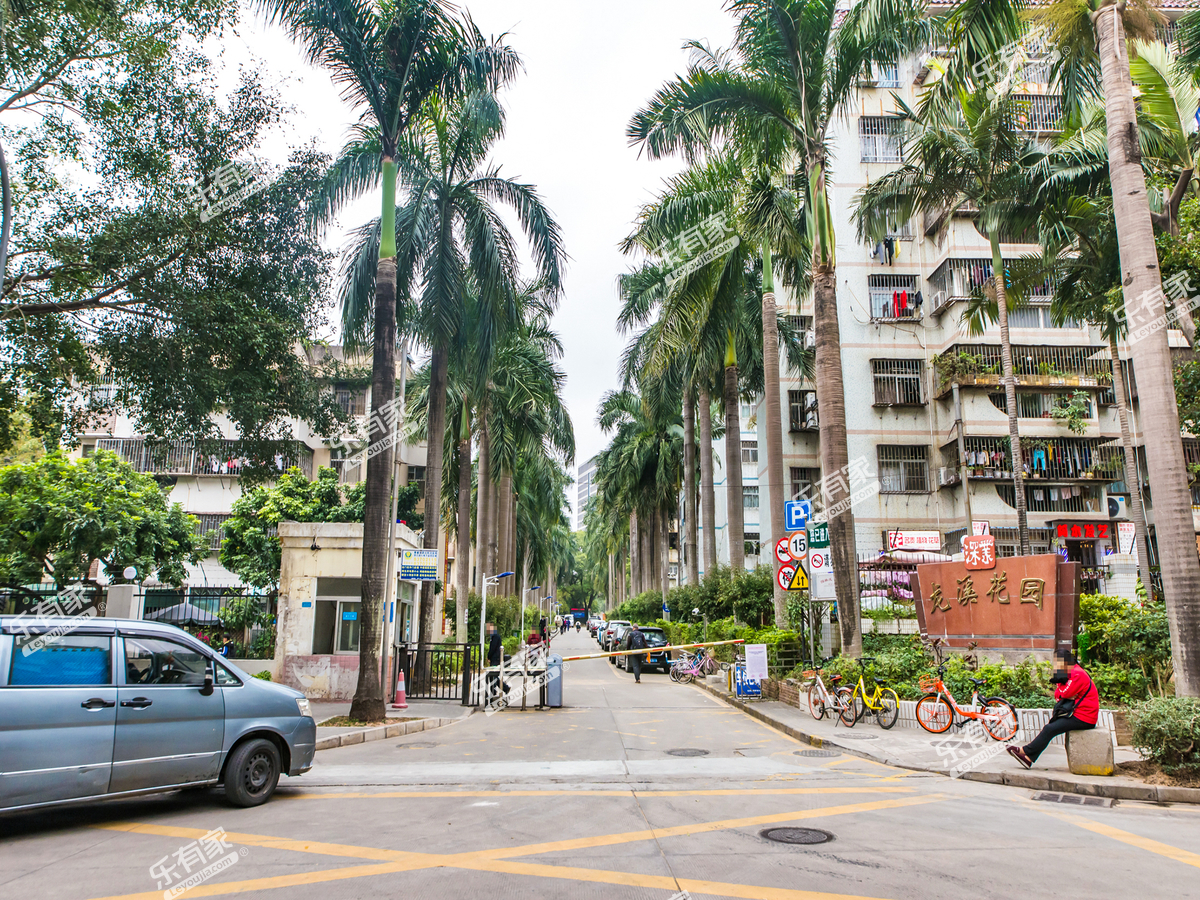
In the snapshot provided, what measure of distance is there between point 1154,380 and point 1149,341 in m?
0.54

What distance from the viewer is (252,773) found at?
8.45m

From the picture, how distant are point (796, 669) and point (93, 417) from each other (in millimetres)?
15773

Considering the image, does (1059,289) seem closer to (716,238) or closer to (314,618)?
(716,238)

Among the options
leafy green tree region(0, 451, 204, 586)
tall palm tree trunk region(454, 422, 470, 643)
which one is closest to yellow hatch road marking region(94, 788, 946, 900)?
tall palm tree trunk region(454, 422, 470, 643)

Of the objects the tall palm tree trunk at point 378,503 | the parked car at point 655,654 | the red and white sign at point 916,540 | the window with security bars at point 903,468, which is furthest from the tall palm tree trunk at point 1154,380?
the window with security bars at point 903,468

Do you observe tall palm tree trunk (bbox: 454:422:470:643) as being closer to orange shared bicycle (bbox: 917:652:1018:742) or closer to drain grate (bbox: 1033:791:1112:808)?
orange shared bicycle (bbox: 917:652:1018:742)

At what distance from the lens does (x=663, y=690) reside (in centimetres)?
2416

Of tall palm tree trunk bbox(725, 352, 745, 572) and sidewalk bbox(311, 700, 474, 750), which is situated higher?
tall palm tree trunk bbox(725, 352, 745, 572)

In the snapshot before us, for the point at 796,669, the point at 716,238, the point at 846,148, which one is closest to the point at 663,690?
the point at 796,669

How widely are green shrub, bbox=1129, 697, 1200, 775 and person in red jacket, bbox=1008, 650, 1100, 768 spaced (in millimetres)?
486

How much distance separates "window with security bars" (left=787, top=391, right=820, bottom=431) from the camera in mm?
37969

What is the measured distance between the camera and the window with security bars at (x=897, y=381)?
36.5 meters

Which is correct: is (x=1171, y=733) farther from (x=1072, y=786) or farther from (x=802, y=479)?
(x=802, y=479)

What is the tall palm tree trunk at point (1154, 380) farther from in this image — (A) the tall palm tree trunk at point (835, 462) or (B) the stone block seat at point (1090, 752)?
(A) the tall palm tree trunk at point (835, 462)
